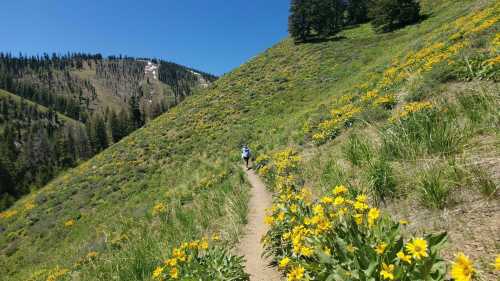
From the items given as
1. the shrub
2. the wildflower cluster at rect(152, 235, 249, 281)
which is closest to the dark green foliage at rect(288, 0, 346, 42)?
the shrub

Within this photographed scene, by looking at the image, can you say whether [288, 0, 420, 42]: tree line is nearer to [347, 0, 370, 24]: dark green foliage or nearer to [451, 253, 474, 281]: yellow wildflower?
[347, 0, 370, 24]: dark green foliage

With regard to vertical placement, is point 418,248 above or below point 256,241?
above

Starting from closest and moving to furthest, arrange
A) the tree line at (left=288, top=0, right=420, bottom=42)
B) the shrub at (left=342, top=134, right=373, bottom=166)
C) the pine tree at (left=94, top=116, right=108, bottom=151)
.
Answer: the shrub at (left=342, top=134, right=373, bottom=166), the tree line at (left=288, top=0, right=420, bottom=42), the pine tree at (left=94, top=116, right=108, bottom=151)

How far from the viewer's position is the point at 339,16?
4794cm

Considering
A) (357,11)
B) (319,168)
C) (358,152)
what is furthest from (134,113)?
(358,152)

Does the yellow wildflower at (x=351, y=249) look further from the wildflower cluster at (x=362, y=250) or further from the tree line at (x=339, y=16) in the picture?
the tree line at (x=339, y=16)

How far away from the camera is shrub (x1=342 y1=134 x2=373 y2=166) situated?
4613mm

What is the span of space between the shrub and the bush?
35.6 meters

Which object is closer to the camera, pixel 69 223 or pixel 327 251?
pixel 327 251

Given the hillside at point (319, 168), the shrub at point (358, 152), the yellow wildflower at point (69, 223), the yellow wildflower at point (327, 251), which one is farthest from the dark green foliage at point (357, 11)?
the yellow wildflower at point (327, 251)

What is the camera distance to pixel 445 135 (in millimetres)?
3641

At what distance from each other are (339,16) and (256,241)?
169 ft

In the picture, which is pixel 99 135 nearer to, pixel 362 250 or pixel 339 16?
pixel 339 16

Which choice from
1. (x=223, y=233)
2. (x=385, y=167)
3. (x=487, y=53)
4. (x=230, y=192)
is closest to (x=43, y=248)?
(x=230, y=192)
